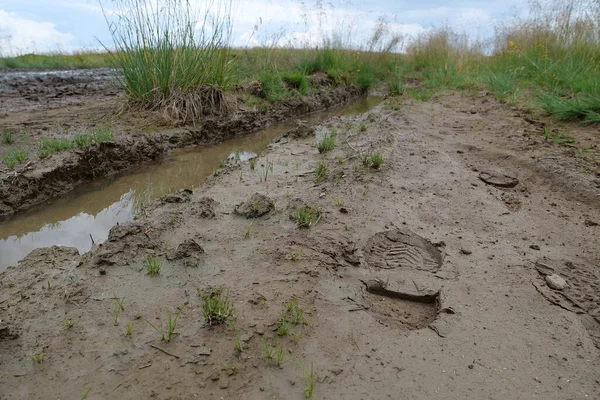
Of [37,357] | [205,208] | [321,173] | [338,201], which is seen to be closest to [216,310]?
[37,357]

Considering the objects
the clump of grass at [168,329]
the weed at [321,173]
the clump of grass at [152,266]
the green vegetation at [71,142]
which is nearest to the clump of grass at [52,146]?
the green vegetation at [71,142]

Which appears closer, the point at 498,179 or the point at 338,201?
the point at 338,201

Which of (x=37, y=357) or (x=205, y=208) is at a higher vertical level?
(x=205, y=208)

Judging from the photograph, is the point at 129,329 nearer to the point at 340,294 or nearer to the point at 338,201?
the point at 340,294

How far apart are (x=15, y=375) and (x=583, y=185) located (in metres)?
3.76

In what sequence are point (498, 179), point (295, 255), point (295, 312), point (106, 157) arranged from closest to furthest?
point (295, 312), point (295, 255), point (498, 179), point (106, 157)

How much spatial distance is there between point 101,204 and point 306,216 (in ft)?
6.94

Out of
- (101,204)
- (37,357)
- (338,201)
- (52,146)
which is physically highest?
(52,146)

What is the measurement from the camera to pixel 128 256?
2393 millimetres

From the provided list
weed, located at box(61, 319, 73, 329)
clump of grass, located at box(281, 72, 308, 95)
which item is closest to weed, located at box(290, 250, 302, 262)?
weed, located at box(61, 319, 73, 329)

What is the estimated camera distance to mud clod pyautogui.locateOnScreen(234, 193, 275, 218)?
289cm

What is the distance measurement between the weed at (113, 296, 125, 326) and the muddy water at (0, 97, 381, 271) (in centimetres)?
93

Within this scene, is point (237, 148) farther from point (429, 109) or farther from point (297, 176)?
point (429, 109)

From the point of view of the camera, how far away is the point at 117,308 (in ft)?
6.55
